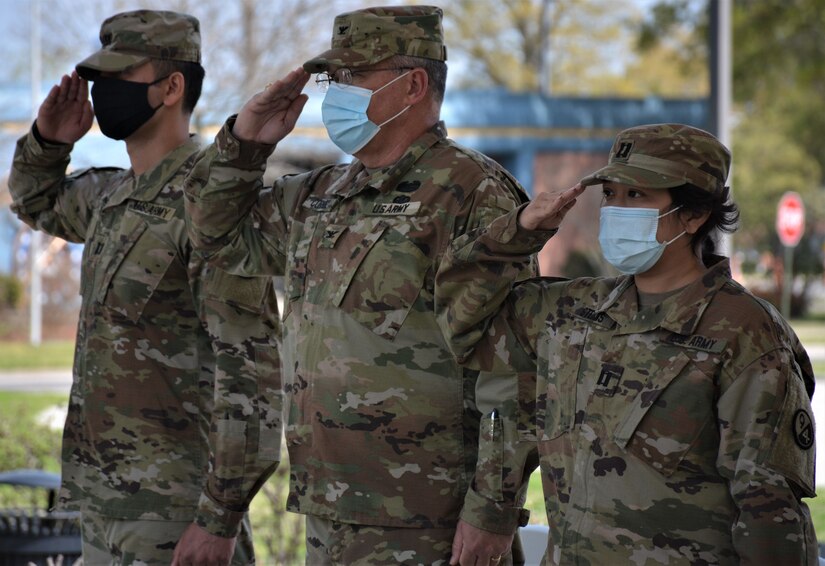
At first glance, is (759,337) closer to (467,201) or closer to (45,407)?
(467,201)

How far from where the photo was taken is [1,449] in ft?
24.0

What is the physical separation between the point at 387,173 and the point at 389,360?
19.3 inches

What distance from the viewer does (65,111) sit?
165 inches

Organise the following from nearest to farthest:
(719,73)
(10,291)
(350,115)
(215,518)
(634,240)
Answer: (634,240) → (350,115) → (215,518) → (719,73) → (10,291)

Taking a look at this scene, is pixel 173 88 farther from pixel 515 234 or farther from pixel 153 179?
pixel 515 234

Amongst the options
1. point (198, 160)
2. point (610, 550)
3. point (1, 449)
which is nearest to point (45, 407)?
point (1, 449)

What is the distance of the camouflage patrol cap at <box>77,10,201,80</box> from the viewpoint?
373 cm

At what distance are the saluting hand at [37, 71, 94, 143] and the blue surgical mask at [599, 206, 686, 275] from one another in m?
2.20

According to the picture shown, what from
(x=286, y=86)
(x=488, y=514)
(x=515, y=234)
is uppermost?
(x=286, y=86)

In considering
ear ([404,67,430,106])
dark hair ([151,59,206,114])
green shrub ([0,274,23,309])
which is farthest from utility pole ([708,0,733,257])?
green shrub ([0,274,23,309])

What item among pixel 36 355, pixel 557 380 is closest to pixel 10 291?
pixel 36 355

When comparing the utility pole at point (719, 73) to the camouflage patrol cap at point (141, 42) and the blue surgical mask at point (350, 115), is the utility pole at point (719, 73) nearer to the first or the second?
the camouflage patrol cap at point (141, 42)

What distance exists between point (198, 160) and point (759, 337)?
5.53ft

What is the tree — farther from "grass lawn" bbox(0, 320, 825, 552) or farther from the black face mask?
the black face mask
